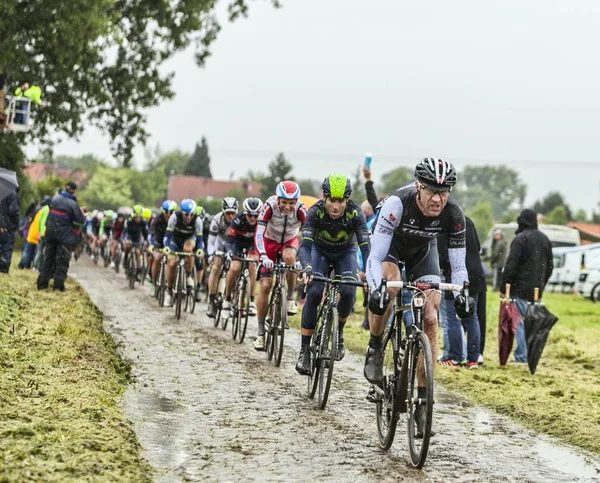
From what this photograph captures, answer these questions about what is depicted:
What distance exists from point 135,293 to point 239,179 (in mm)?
107284

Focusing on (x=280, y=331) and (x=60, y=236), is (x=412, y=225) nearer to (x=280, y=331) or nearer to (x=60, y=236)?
(x=280, y=331)

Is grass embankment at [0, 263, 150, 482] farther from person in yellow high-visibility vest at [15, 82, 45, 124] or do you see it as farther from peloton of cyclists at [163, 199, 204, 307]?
person in yellow high-visibility vest at [15, 82, 45, 124]

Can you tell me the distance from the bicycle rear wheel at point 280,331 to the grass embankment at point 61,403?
188cm

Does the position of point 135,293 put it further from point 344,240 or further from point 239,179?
point 239,179

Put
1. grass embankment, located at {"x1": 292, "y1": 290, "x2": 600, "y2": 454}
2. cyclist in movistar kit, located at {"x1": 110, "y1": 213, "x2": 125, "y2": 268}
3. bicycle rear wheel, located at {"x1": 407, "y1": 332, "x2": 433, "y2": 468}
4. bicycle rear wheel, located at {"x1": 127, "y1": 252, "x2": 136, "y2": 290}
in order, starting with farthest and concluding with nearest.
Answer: cyclist in movistar kit, located at {"x1": 110, "y1": 213, "x2": 125, "y2": 268} → bicycle rear wheel, located at {"x1": 127, "y1": 252, "x2": 136, "y2": 290} → grass embankment, located at {"x1": 292, "y1": 290, "x2": 600, "y2": 454} → bicycle rear wheel, located at {"x1": 407, "y1": 332, "x2": 433, "y2": 468}

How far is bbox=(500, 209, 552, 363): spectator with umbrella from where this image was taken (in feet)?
42.5

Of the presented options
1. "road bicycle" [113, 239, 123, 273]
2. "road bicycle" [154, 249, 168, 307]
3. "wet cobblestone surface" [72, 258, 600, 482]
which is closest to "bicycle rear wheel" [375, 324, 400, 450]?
"wet cobblestone surface" [72, 258, 600, 482]

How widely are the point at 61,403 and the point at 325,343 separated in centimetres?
267

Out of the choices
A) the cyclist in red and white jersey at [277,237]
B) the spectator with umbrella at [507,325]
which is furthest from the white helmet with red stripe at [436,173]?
the spectator with umbrella at [507,325]

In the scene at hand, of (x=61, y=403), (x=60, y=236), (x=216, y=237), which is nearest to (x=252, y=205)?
(x=216, y=237)

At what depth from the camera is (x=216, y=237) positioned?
52.5 feet

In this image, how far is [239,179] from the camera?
424 ft

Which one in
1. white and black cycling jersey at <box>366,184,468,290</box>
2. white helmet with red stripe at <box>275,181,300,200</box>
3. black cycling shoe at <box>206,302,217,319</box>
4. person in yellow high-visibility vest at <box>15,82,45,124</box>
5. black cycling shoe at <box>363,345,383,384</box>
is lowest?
black cycling shoe at <box>206,302,217,319</box>

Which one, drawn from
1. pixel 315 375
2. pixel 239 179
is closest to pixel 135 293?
pixel 315 375
